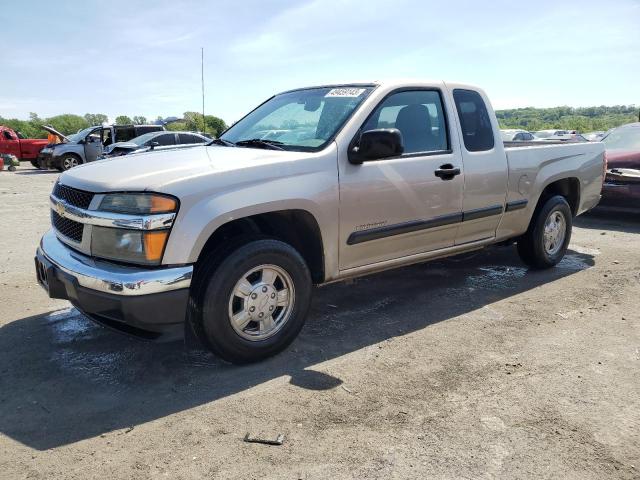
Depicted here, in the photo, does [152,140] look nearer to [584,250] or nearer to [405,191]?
[584,250]

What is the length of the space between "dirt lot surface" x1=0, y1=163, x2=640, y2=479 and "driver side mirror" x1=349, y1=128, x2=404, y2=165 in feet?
4.26

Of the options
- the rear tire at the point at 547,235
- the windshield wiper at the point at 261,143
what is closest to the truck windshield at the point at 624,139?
the rear tire at the point at 547,235

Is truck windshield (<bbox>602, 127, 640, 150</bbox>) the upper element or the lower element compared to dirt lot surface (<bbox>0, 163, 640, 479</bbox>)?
upper

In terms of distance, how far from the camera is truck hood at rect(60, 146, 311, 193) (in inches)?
120

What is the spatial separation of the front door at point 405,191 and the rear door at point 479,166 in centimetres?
13

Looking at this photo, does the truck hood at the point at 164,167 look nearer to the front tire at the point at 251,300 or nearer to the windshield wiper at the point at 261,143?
the windshield wiper at the point at 261,143

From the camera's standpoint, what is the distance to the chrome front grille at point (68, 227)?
127 inches

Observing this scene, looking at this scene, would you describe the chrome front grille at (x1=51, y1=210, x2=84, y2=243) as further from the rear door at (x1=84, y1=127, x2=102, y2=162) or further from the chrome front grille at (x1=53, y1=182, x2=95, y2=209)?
the rear door at (x1=84, y1=127, x2=102, y2=162)

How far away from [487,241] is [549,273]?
1.13 meters

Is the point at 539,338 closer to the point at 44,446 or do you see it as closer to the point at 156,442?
the point at 156,442

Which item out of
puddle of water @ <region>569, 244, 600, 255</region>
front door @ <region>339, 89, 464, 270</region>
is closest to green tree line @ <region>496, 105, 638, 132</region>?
puddle of water @ <region>569, 244, 600, 255</region>

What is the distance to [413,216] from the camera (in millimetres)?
4078

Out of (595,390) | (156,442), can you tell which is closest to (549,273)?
(595,390)

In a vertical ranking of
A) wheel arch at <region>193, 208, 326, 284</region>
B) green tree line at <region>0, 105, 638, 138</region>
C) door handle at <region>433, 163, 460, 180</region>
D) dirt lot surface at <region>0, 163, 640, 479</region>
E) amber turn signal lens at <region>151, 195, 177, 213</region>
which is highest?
green tree line at <region>0, 105, 638, 138</region>
